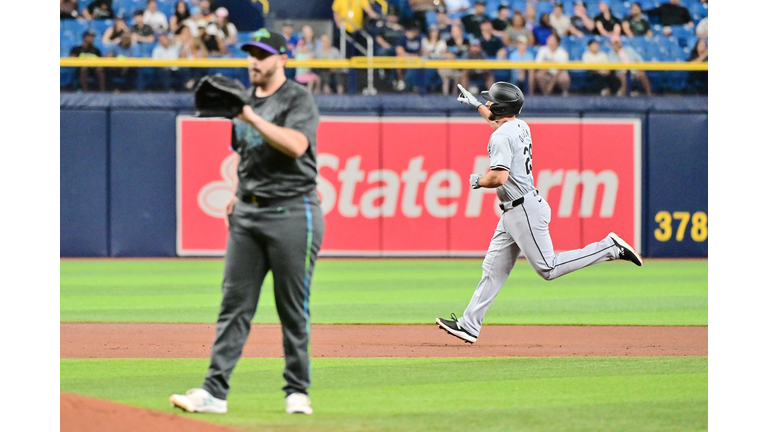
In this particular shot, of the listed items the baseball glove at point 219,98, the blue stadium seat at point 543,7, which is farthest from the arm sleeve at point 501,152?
the blue stadium seat at point 543,7

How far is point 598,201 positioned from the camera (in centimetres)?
1716

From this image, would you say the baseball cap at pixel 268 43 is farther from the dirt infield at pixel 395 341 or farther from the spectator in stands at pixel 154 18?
the spectator in stands at pixel 154 18

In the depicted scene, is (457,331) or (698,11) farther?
(698,11)

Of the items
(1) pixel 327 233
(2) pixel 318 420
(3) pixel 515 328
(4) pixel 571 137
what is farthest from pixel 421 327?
(4) pixel 571 137

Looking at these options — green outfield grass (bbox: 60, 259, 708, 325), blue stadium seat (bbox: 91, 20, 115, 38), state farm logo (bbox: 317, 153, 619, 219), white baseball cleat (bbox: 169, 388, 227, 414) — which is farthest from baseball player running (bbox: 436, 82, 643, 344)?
blue stadium seat (bbox: 91, 20, 115, 38)

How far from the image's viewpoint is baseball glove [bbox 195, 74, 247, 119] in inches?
180

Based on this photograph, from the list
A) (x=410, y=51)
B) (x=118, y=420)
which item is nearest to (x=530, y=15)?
(x=410, y=51)

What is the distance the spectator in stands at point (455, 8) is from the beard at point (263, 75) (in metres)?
14.0

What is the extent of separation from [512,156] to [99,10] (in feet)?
42.8

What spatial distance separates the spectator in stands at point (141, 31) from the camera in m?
17.6

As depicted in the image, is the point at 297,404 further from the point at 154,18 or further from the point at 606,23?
the point at 606,23

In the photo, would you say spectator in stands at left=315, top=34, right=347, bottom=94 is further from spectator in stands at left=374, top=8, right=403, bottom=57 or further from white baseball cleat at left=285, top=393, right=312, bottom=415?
white baseball cleat at left=285, top=393, right=312, bottom=415

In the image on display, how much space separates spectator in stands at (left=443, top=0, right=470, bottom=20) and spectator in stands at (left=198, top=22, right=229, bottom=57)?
14.1 feet

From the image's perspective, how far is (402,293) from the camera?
12.1 m
